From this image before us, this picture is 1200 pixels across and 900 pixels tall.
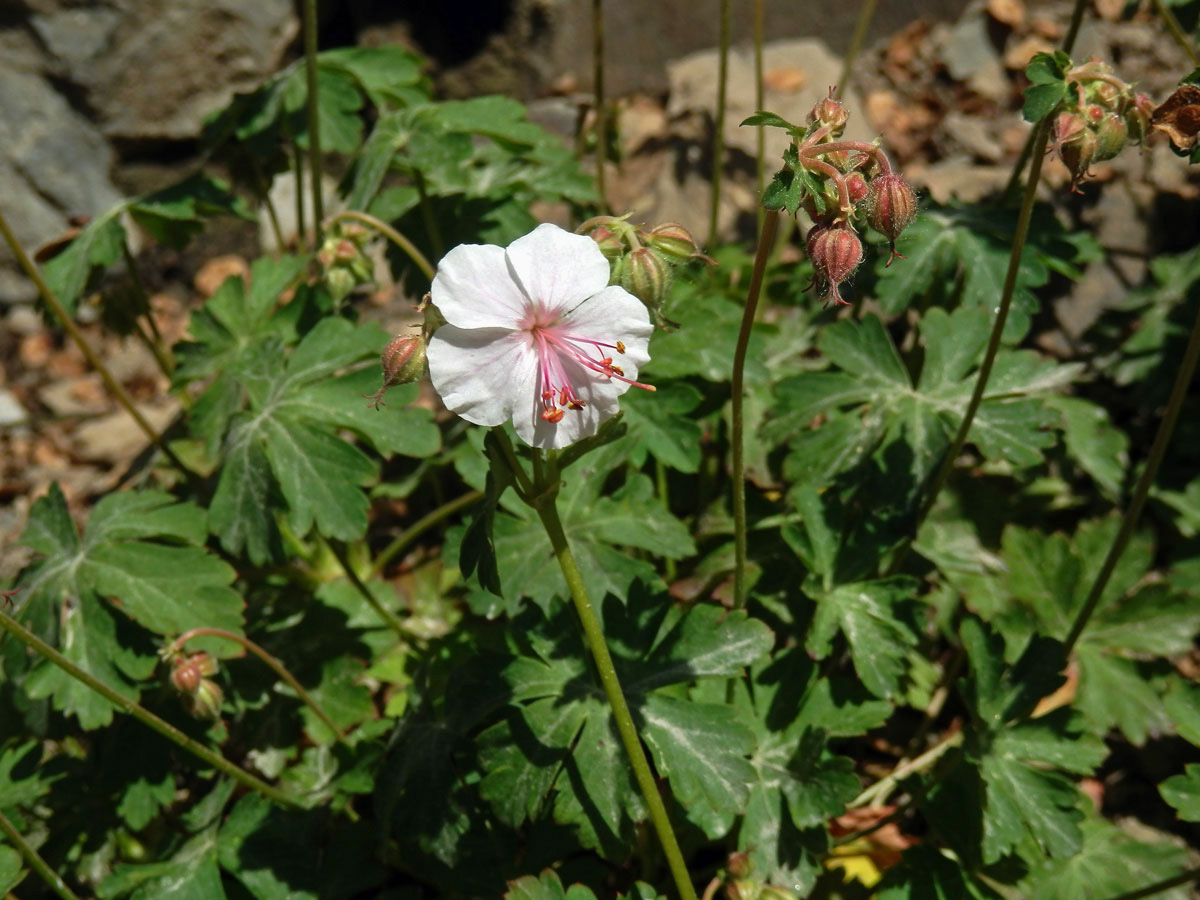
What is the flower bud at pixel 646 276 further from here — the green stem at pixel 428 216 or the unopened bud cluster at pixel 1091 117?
the green stem at pixel 428 216

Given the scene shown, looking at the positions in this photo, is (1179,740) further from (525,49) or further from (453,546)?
(525,49)

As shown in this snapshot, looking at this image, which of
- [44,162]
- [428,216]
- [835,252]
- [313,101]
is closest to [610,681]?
[835,252]

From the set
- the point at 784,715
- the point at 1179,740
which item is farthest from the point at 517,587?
the point at 1179,740

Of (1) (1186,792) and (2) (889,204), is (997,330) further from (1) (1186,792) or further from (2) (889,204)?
(1) (1186,792)

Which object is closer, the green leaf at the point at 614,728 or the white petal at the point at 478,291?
the white petal at the point at 478,291

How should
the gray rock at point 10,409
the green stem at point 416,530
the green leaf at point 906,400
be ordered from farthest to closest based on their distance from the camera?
the gray rock at point 10,409, the green stem at point 416,530, the green leaf at point 906,400

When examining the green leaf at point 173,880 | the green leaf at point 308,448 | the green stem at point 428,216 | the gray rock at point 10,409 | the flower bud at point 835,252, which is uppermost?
the flower bud at point 835,252

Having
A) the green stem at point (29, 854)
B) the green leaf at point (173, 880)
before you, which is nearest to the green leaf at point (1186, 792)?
the green leaf at point (173, 880)
